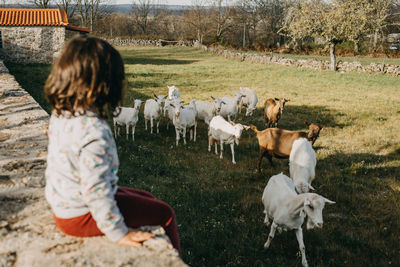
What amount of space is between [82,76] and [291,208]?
3.64 metres

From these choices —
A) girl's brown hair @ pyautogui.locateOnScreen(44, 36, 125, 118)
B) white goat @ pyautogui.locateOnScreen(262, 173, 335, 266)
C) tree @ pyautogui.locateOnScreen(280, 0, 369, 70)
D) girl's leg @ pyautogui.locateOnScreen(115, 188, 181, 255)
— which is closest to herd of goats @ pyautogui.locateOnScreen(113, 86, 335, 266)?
white goat @ pyautogui.locateOnScreen(262, 173, 335, 266)

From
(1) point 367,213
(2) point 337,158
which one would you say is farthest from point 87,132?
(2) point 337,158

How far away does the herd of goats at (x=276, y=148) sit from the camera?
15.0ft

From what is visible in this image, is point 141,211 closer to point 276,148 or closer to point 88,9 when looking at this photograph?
point 276,148

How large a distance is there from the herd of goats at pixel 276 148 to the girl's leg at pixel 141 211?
634 mm

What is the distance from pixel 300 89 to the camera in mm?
19875

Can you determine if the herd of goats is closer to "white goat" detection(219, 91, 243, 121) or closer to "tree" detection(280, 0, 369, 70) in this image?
"white goat" detection(219, 91, 243, 121)

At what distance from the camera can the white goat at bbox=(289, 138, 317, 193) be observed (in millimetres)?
5824

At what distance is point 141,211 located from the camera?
7.87ft

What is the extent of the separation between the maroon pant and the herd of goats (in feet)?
2.15

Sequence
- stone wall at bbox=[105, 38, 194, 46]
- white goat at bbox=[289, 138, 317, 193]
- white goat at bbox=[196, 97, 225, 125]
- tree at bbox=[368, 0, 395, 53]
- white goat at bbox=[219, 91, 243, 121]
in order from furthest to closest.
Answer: stone wall at bbox=[105, 38, 194, 46] < tree at bbox=[368, 0, 395, 53] < white goat at bbox=[219, 91, 243, 121] < white goat at bbox=[196, 97, 225, 125] < white goat at bbox=[289, 138, 317, 193]

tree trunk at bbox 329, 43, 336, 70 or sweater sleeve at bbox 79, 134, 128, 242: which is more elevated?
tree trunk at bbox 329, 43, 336, 70

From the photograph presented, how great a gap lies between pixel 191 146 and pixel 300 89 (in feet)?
40.9

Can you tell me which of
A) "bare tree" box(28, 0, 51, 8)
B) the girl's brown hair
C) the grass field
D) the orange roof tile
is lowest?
the grass field
